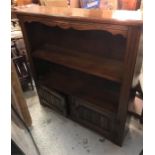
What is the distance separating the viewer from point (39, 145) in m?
1.61

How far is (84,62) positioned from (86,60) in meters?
0.04

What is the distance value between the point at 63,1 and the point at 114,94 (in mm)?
1538

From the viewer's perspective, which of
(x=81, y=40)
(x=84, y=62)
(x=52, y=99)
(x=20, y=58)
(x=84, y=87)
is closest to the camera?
(x=84, y=62)

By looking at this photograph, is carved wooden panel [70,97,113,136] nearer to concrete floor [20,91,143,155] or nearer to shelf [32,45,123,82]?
concrete floor [20,91,143,155]

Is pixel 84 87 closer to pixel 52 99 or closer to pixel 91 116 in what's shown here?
pixel 91 116

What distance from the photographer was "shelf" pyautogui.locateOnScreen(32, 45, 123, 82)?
4.19ft

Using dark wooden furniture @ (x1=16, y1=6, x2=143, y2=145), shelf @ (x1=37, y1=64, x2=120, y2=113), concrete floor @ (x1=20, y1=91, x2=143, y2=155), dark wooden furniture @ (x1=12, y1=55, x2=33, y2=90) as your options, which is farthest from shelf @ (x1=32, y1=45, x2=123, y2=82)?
concrete floor @ (x1=20, y1=91, x2=143, y2=155)

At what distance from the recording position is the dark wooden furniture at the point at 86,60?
1.08 metres

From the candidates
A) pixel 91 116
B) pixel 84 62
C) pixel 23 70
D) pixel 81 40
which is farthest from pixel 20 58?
pixel 91 116

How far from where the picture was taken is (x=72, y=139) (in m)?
1.66

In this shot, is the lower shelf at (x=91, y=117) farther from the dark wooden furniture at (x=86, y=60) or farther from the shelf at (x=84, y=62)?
the shelf at (x=84, y=62)

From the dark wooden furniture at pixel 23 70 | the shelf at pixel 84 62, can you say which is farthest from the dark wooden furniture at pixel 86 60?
the dark wooden furniture at pixel 23 70

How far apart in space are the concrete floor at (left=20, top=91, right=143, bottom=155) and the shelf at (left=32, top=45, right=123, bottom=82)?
74 centimetres
